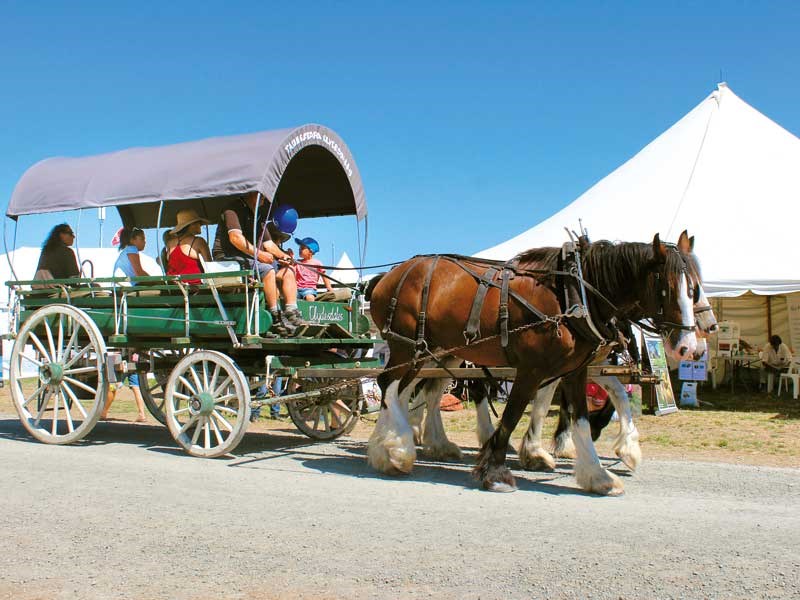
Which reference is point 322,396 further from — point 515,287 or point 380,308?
point 515,287

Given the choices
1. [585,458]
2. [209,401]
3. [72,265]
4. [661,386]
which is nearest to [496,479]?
[585,458]

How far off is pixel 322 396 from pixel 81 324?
2578 mm

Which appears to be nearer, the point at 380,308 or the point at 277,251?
the point at 380,308

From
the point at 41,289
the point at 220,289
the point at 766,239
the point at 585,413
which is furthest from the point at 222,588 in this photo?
the point at 766,239

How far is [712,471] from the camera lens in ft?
22.3

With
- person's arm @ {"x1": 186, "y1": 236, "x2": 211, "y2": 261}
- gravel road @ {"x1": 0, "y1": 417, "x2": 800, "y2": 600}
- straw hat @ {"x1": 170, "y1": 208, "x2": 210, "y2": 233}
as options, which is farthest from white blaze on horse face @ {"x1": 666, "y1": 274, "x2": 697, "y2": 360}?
straw hat @ {"x1": 170, "y1": 208, "x2": 210, "y2": 233}

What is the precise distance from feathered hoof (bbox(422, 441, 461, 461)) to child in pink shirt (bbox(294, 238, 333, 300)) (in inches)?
82.7

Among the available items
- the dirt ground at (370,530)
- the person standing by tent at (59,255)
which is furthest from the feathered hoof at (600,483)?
the person standing by tent at (59,255)

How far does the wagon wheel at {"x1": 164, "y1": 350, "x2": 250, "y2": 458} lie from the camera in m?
7.04

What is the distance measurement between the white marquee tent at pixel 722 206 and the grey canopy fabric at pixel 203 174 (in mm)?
7700

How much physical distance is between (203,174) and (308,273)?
182cm

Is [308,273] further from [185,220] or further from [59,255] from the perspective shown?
[59,255]

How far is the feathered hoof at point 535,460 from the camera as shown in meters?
6.93

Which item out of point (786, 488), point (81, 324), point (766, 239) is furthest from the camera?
point (766, 239)
